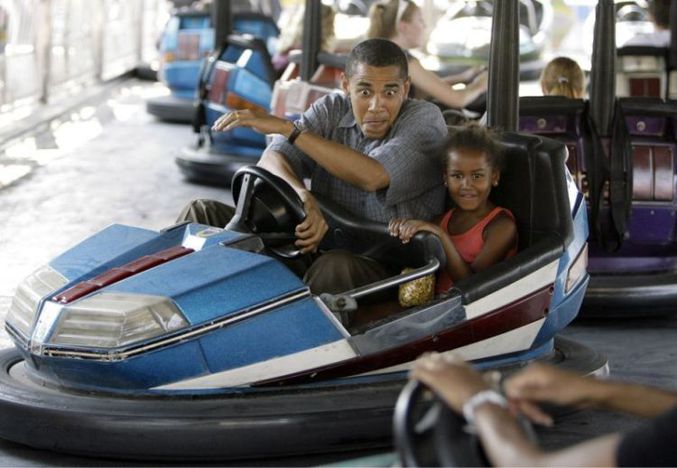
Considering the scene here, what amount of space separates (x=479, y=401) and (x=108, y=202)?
13.4ft

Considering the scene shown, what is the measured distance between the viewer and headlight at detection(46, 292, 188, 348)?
244 cm

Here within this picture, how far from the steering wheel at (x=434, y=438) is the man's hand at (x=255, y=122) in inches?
48.1

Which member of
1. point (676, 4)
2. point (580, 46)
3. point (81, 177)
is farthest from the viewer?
point (580, 46)

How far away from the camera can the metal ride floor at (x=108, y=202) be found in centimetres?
277

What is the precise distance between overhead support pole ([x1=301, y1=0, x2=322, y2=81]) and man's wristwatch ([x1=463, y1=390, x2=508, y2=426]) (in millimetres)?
3626

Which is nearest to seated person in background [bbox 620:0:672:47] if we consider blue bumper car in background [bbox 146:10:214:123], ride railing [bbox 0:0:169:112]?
blue bumper car in background [bbox 146:10:214:123]

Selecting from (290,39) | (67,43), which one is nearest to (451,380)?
(290,39)

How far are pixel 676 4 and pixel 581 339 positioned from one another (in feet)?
7.47

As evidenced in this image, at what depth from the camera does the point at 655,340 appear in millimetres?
3523

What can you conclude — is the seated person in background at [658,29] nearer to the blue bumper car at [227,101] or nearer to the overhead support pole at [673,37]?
the overhead support pole at [673,37]

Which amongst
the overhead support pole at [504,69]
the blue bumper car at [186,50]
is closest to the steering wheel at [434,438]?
the overhead support pole at [504,69]

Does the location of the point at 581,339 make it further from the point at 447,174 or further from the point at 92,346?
the point at 92,346

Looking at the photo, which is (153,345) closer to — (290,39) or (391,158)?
(391,158)

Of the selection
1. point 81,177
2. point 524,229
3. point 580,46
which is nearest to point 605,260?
point 524,229
